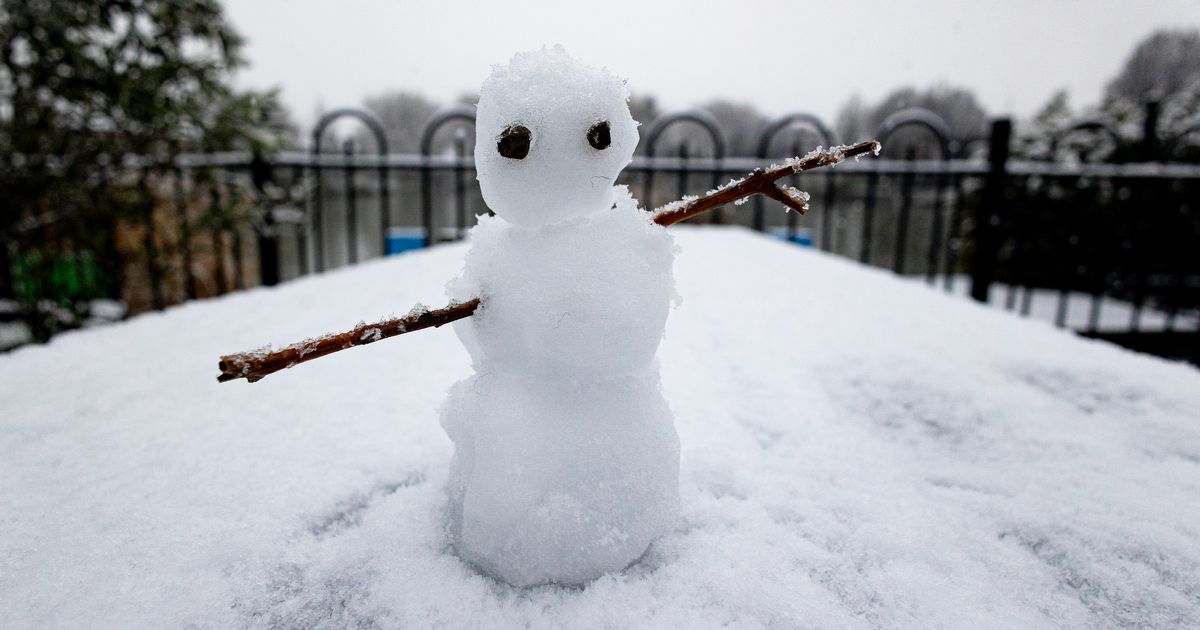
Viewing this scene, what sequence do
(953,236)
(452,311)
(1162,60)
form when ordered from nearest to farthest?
(452,311) → (953,236) → (1162,60)

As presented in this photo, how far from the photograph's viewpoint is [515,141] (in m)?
0.92

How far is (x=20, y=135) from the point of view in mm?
3387

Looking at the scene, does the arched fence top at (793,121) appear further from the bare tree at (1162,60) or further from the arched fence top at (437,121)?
the bare tree at (1162,60)

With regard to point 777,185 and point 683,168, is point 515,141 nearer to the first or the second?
point 777,185

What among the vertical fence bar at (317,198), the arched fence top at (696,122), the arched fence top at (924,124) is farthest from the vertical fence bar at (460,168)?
the arched fence top at (924,124)

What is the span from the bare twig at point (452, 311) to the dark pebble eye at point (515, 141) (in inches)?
10.1

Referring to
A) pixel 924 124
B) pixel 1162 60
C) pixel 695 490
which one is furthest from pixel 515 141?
pixel 1162 60

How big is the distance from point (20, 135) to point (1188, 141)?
393 inches

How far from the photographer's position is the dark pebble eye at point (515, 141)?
923 mm

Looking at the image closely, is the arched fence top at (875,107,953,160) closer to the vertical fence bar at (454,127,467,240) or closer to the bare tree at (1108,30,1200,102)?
the vertical fence bar at (454,127,467,240)

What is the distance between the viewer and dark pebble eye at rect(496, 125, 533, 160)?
92 centimetres

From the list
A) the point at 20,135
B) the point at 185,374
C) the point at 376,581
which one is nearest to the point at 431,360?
the point at 185,374

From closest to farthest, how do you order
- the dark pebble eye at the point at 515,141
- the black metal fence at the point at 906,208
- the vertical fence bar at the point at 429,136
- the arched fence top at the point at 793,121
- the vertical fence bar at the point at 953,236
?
the dark pebble eye at the point at 515,141 → the black metal fence at the point at 906,208 → the vertical fence bar at the point at 429,136 → the arched fence top at the point at 793,121 → the vertical fence bar at the point at 953,236

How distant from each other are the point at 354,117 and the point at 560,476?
4136 millimetres
